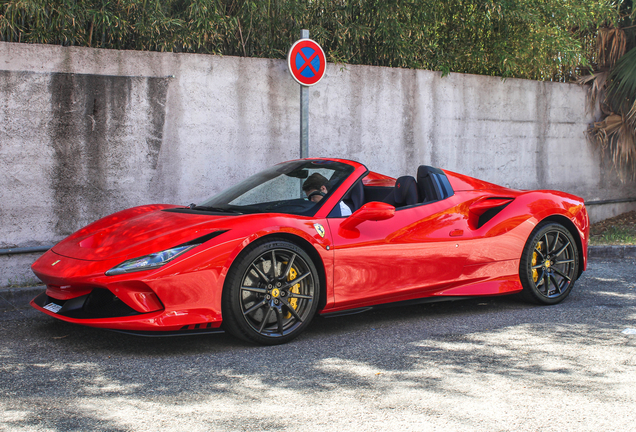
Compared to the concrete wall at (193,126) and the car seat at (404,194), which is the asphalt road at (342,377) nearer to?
the car seat at (404,194)

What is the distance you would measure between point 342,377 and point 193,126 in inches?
176

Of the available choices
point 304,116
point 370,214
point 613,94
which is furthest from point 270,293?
point 613,94

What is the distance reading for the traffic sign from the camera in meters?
6.98

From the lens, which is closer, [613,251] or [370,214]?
[370,214]

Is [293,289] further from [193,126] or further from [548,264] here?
[193,126]

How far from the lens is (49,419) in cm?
295

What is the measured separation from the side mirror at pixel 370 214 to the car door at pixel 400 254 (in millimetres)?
22

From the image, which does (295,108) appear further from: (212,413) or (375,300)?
(212,413)

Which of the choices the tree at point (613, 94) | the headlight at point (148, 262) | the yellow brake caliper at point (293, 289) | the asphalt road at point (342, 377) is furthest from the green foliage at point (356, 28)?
the yellow brake caliper at point (293, 289)

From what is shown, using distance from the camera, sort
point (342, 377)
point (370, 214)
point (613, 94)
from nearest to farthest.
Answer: point (342, 377), point (370, 214), point (613, 94)

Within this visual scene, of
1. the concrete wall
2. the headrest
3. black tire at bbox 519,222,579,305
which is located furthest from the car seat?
the concrete wall

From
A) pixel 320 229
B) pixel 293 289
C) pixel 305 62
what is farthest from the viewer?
pixel 305 62

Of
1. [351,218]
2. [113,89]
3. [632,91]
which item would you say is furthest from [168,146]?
[632,91]

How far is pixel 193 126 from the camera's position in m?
7.35
